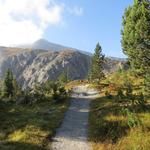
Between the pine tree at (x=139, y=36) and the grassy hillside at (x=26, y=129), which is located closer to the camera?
the grassy hillside at (x=26, y=129)

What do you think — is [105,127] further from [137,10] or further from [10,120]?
[137,10]

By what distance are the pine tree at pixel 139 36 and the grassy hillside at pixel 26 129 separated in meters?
14.0

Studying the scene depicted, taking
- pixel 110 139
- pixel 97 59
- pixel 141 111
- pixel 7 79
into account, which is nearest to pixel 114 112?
pixel 141 111

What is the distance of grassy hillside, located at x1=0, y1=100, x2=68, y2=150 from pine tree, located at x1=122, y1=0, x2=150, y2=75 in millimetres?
14018

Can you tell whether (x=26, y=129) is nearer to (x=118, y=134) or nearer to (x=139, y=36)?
(x=118, y=134)

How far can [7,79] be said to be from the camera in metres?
71.1

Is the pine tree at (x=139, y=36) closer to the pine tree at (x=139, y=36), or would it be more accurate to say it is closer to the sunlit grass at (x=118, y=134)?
the pine tree at (x=139, y=36)

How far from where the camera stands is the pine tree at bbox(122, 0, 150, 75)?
1374 inches

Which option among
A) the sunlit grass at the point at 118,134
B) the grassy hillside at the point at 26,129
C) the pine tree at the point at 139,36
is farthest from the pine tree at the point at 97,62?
the sunlit grass at the point at 118,134

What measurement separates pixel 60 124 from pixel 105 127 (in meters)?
4.27

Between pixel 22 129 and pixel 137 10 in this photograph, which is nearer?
pixel 22 129

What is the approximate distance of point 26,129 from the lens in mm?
19859

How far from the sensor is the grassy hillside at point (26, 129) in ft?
54.9

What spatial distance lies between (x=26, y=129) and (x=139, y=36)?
69.3ft
